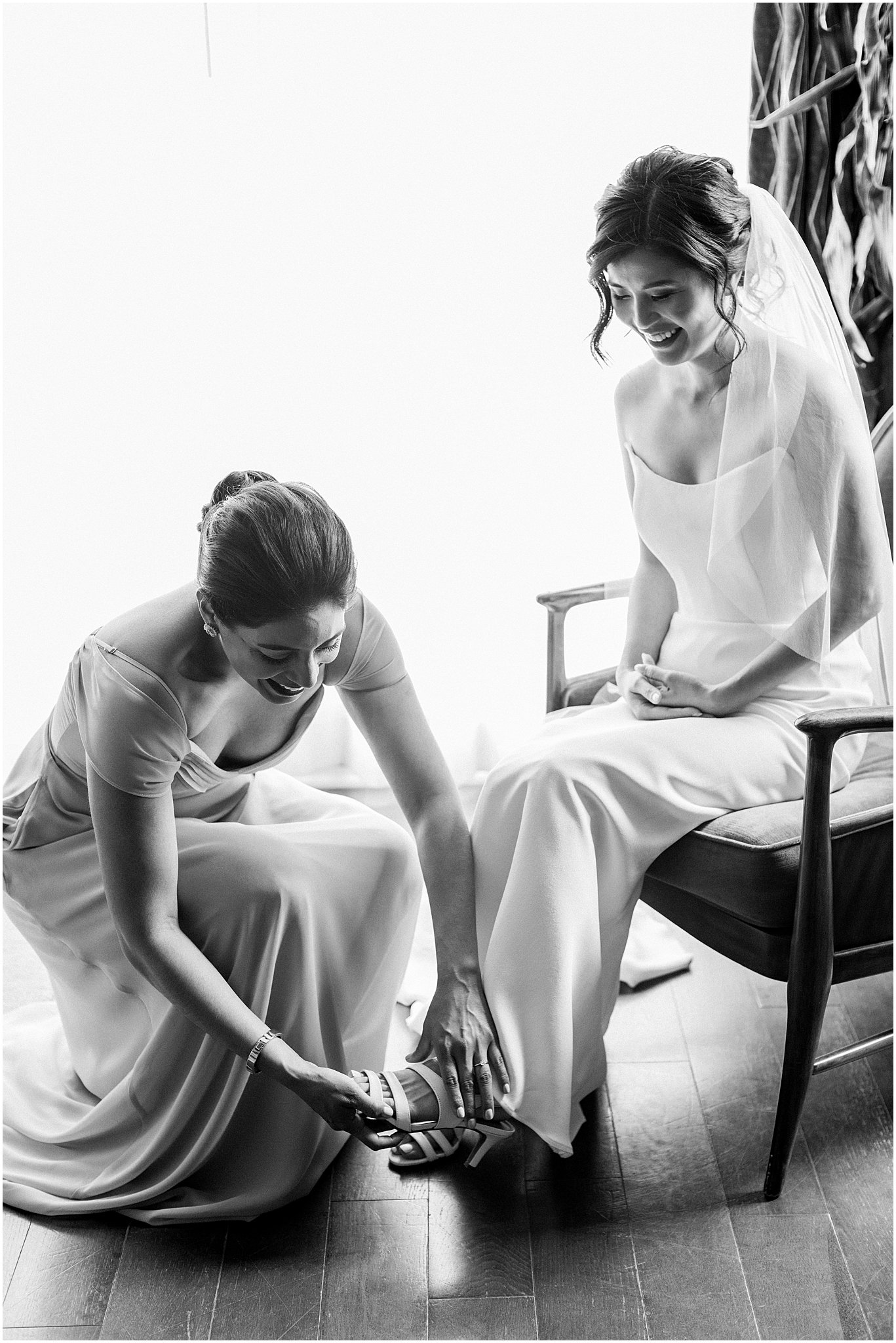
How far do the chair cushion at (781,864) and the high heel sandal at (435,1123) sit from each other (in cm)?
48

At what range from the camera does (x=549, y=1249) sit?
67.8 inches

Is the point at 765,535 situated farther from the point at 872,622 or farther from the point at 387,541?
the point at 387,541

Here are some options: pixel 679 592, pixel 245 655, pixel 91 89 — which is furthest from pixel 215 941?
pixel 91 89

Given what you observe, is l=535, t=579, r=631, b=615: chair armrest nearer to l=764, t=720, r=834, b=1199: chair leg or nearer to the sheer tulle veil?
the sheer tulle veil

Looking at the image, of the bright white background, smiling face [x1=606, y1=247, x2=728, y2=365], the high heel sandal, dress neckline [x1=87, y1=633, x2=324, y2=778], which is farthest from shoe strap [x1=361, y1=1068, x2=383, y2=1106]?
the bright white background

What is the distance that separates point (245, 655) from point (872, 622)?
4.30ft

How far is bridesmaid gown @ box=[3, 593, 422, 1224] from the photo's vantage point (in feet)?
5.82

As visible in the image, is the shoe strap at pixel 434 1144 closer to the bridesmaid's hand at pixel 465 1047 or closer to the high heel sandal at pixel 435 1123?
the high heel sandal at pixel 435 1123

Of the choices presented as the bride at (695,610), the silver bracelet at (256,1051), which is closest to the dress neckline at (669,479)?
the bride at (695,610)

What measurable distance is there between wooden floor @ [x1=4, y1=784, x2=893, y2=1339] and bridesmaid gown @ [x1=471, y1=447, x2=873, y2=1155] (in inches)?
4.7

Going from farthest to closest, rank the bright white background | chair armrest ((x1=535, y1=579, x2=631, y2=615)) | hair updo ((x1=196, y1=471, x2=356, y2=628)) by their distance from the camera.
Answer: the bright white background < chair armrest ((x1=535, y1=579, x2=631, y2=615)) < hair updo ((x1=196, y1=471, x2=356, y2=628))

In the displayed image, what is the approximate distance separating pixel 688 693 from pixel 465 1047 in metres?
0.72

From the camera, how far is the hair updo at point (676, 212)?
183 centimetres

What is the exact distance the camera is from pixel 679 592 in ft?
7.39
